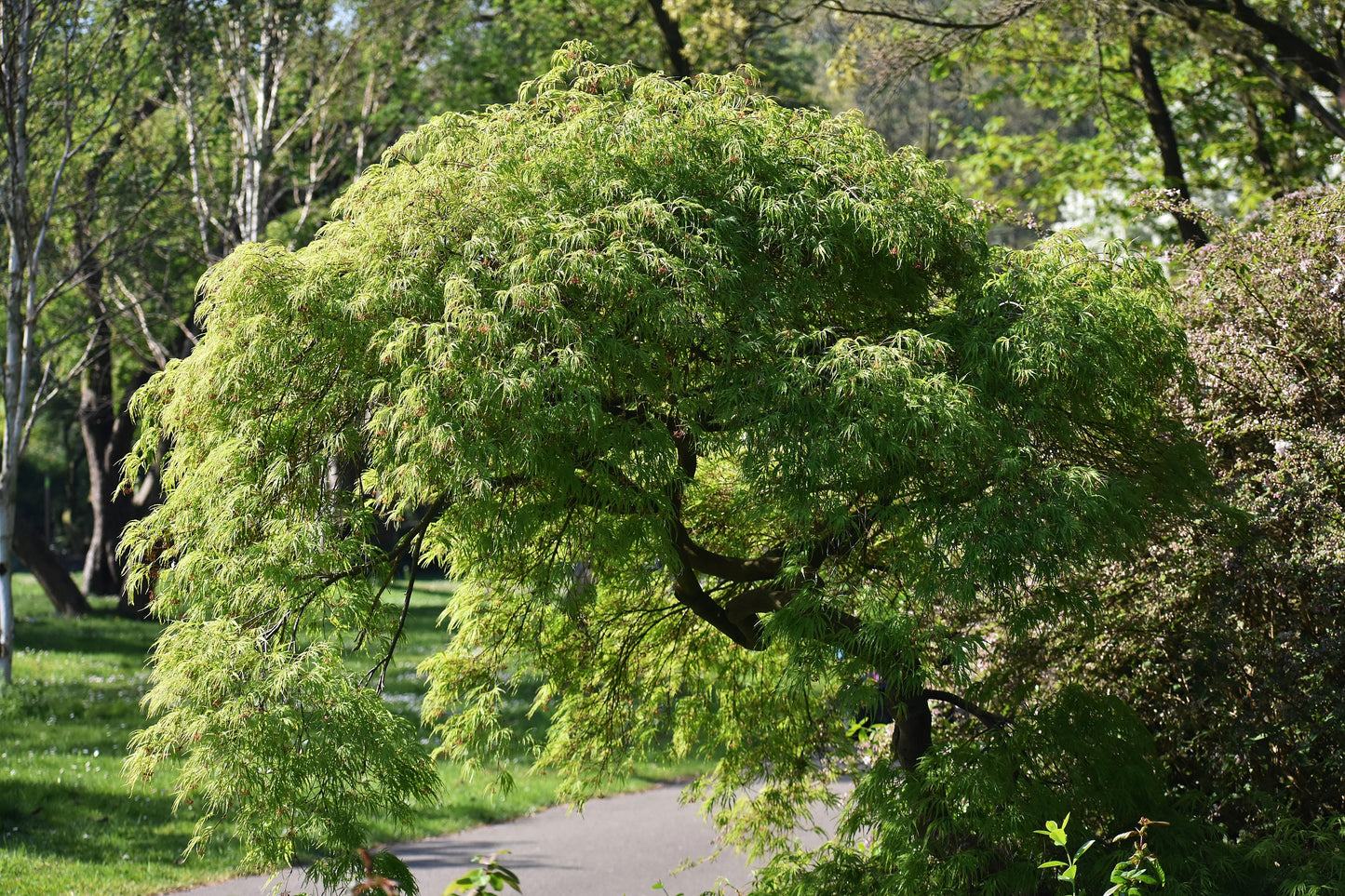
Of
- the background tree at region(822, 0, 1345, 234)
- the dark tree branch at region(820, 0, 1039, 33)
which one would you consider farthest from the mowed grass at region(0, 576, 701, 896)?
the background tree at region(822, 0, 1345, 234)

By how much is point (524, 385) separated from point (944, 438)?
1.75 metres

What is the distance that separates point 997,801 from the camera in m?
5.36

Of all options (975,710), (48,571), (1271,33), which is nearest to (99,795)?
(975,710)

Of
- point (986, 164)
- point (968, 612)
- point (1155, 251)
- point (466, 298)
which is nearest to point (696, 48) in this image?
point (986, 164)

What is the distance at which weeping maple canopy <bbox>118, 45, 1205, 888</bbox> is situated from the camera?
4.48 m

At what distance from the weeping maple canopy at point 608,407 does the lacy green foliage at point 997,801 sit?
2.03ft

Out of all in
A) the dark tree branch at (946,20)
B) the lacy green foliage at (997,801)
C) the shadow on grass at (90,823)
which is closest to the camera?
the lacy green foliage at (997,801)

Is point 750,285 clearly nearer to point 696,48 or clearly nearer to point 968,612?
point 968,612

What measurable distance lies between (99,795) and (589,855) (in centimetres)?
413

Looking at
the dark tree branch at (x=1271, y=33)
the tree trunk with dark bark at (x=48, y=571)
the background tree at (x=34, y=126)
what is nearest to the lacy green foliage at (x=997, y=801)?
the dark tree branch at (x=1271, y=33)

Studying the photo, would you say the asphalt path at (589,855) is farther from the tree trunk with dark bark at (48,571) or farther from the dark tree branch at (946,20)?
the tree trunk with dark bark at (48,571)

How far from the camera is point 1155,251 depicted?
763 cm

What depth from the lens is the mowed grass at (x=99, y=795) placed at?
7.86 m

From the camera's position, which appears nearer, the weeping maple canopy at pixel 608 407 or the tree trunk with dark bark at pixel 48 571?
the weeping maple canopy at pixel 608 407
